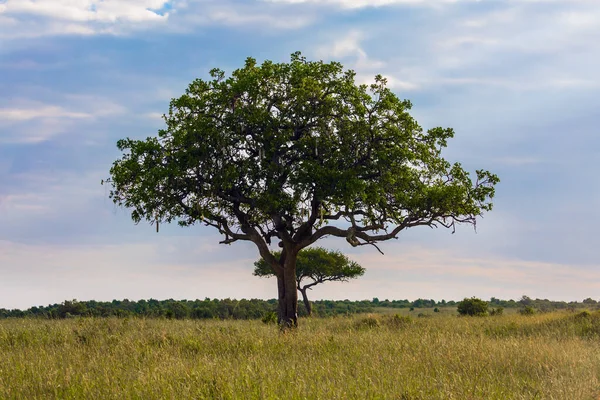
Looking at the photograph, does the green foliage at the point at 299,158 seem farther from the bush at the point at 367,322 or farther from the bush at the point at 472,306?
the bush at the point at 472,306

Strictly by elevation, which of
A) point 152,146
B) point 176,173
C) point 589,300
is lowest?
point 589,300

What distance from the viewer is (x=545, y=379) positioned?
1319 centimetres

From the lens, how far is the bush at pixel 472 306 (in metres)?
49.4

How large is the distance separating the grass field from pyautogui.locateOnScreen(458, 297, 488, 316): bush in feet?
101

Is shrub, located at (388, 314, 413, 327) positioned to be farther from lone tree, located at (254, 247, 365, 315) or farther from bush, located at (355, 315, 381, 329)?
lone tree, located at (254, 247, 365, 315)

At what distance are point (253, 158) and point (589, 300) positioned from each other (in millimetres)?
83495

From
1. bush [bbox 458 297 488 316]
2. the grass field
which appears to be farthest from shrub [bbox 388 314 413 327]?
bush [bbox 458 297 488 316]

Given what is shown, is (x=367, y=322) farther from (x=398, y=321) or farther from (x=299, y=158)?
(x=299, y=158)

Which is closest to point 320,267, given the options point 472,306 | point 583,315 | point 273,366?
point 472,306

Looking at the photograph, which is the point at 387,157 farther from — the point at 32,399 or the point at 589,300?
the point at 589,300

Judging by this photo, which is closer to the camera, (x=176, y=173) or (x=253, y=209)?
(x=176, y=173)

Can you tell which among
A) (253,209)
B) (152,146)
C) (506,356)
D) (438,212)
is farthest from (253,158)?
(506,356)

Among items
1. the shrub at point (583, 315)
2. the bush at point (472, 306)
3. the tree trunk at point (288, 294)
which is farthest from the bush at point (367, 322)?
the bush at point (472, 306)

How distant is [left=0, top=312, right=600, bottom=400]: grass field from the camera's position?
10938 millimetres
